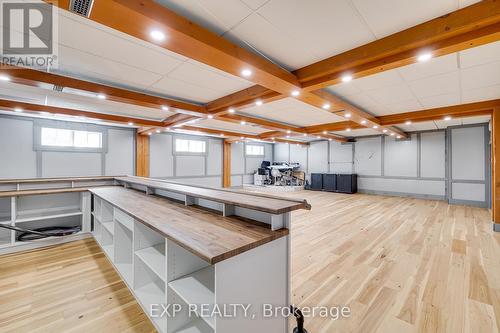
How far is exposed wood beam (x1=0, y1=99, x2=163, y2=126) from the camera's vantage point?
171 inches

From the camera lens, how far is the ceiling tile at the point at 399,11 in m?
1.71

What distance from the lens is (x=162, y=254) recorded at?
2012mm

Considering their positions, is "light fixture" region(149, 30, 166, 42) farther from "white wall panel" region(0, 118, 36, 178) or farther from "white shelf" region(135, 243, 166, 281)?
"white wall panel" region(0, 118, 36, 178)

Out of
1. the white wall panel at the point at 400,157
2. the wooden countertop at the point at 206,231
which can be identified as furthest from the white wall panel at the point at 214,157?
the wooden countertop at the point at 206,231

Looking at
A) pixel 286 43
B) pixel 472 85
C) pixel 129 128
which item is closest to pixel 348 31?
pixel 286 43

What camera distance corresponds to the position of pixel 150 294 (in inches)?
79.3

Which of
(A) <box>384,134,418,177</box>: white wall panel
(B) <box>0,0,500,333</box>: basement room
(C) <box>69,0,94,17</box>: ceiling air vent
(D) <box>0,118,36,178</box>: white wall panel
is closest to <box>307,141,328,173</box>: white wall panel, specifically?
(A) <box>384,134,418,177</box>: white wall panel

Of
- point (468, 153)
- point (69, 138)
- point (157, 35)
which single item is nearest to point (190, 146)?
point (69, 138)

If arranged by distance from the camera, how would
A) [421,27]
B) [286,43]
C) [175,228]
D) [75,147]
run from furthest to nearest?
[75,147] → [286,43] → [421,27] → [175,228]

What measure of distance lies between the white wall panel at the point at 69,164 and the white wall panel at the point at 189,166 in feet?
9.09

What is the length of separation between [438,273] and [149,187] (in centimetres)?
413

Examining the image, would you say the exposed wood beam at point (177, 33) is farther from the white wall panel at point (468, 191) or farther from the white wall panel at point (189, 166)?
the white wall panel at point (468, 191)

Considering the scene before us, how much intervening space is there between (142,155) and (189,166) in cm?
207

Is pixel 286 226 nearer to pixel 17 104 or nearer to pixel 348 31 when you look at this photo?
pixel 348 31
